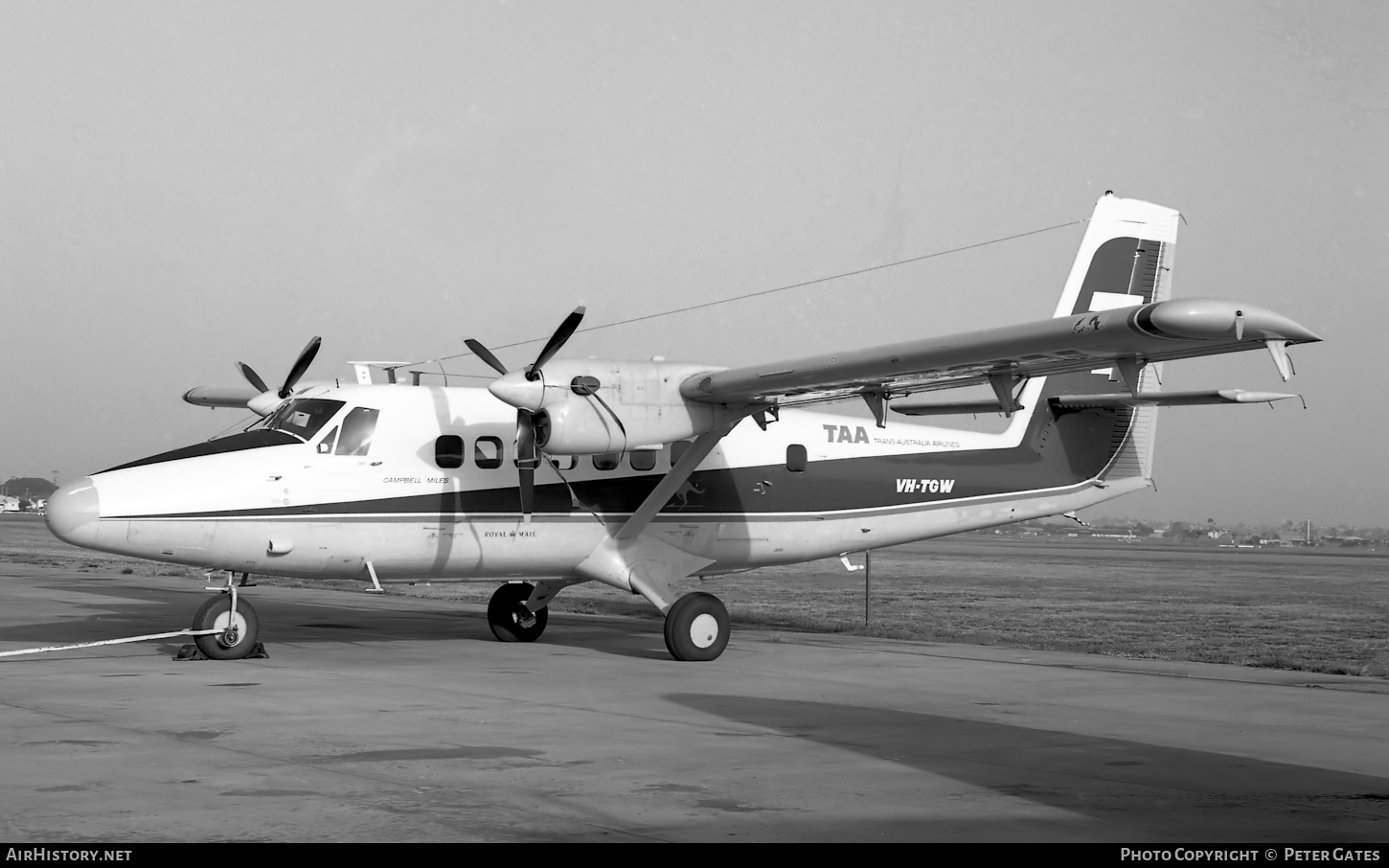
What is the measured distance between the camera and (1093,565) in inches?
2217

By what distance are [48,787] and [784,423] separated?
12.0m

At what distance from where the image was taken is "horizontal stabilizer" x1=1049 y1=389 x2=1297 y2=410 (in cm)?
1456

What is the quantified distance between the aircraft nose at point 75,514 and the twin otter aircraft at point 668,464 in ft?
0.07

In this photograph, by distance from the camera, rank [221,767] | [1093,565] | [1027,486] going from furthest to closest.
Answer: [1093,565], [1027,486], [221,767]

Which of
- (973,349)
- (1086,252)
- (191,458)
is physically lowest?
(191,458)

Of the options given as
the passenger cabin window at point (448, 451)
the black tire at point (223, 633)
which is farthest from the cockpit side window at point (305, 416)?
the black tire at point (223, 633)

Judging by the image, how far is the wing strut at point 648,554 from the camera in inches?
643

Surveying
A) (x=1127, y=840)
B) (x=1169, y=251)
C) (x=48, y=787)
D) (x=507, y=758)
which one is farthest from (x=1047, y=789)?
(x=1169, y=251)

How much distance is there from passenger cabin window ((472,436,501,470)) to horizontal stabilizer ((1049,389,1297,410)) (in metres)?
7.26

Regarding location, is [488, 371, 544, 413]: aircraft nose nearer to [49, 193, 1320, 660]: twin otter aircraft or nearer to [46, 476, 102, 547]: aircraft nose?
[49, 193, 1320, 660]: twin otter aircraft

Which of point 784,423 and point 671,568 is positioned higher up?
point 784,423

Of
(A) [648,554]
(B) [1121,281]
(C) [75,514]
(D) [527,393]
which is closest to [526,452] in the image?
A: (D) [527,393]

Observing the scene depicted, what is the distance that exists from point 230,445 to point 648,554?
5.23 m
